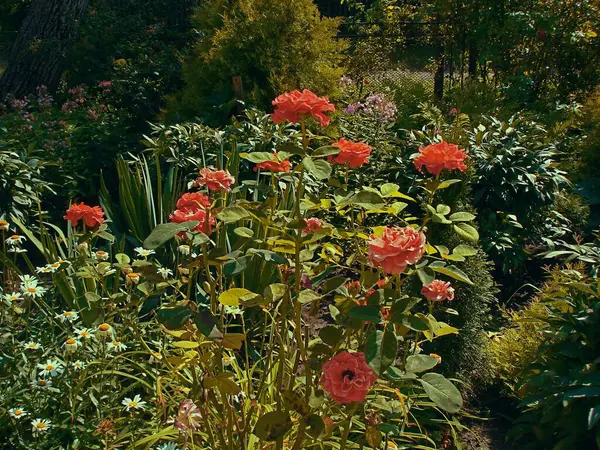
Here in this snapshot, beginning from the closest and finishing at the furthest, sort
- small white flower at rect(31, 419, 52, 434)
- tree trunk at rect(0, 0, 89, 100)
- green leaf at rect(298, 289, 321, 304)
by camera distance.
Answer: green leaf at rect(298, 289, 321, 304), small white flower at rect(31, 419, 52, 434), tree trunk at rect(0, 0, 89, 100)

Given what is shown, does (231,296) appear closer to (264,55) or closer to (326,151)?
(326,151)

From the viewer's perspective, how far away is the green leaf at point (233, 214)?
173cm

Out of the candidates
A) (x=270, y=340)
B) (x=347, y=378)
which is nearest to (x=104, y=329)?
(x=270, y=340)

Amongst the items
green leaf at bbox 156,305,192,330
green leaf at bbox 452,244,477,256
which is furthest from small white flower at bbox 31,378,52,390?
green leaf at bbox 452,244,477,256

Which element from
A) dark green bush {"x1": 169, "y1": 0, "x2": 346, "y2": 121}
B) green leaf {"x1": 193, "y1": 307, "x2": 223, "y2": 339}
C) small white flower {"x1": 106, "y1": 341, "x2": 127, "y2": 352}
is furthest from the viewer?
dark green bush {"x1": 169, "y1": 0, "x2": 346, "y2": 121}

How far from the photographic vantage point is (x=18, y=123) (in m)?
5.94

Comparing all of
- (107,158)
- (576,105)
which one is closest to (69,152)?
(107,158)

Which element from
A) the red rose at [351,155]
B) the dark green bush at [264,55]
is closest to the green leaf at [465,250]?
the red rose at [351,155]

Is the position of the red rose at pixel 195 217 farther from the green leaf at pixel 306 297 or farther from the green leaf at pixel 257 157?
the green leaf at pixel 306 297

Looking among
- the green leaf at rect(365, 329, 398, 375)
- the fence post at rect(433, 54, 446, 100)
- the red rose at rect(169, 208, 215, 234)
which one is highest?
the red rose at rect(169, 208, 215, 234)

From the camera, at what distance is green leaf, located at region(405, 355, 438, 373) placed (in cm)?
166

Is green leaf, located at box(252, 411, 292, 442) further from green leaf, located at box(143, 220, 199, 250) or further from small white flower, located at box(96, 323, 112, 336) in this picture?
small white flower, located at box(96, 323, 112, 336)

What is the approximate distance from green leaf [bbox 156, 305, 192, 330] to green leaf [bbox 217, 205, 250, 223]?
25 centimetres

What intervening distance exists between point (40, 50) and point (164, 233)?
749cm
